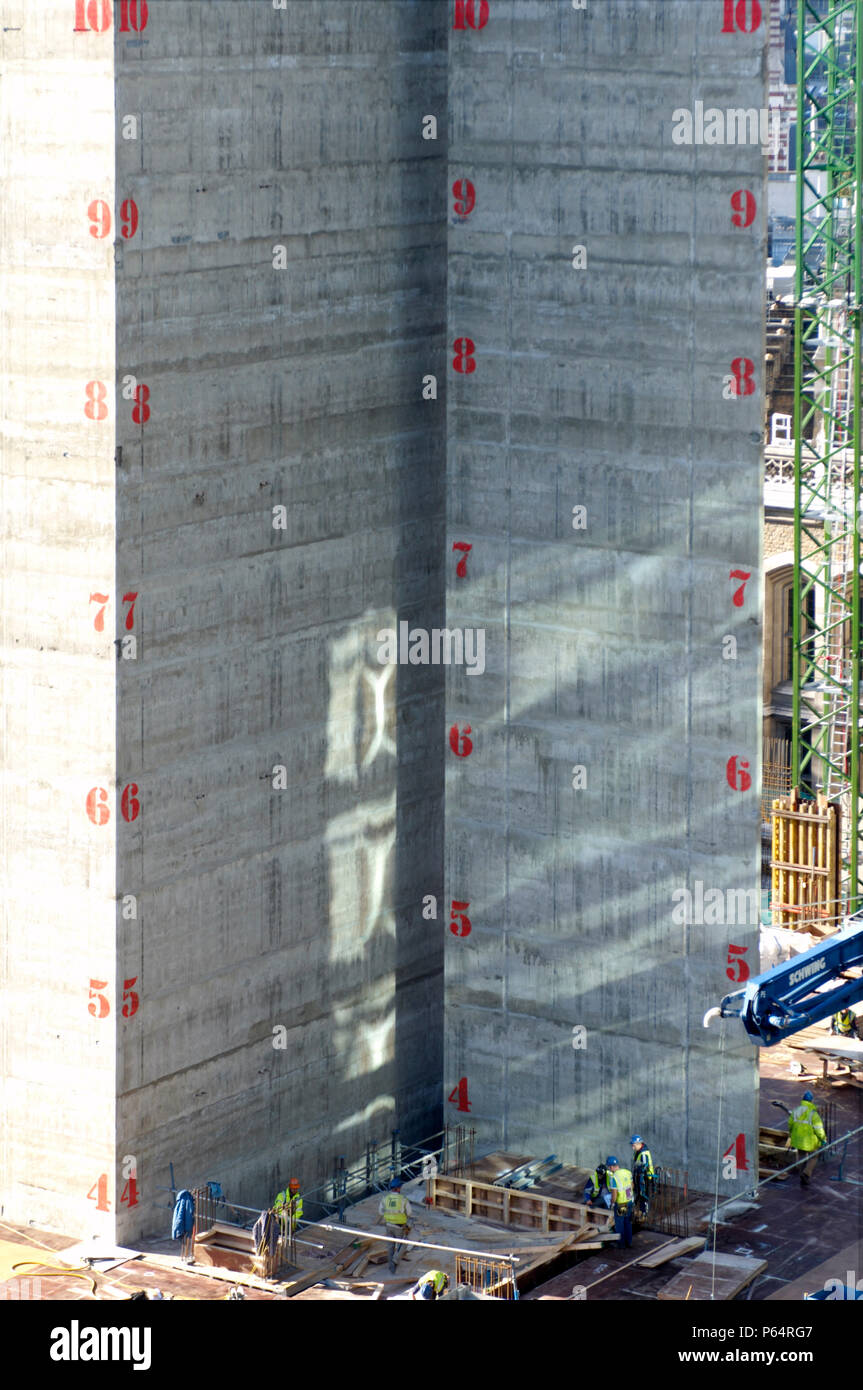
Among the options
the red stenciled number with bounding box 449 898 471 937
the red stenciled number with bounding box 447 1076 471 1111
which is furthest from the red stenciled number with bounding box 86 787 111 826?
the red stenciled number with bounding box 447 1076 471 1111

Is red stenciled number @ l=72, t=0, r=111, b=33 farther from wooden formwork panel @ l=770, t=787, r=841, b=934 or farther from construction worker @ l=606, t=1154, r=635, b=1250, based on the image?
wooden formwork panel @ l=770, t=787, r=841, b=934

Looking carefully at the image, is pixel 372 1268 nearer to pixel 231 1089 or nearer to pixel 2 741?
pixel 231 1089

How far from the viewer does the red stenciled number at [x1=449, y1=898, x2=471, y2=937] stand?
4884 centimetres

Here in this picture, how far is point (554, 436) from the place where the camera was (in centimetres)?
4656

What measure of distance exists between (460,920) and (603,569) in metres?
7.59

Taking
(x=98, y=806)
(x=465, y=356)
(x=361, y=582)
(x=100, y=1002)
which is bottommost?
(x=100, y=1002)

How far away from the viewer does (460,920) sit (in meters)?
48.9

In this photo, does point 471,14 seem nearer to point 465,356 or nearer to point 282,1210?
point 465,356

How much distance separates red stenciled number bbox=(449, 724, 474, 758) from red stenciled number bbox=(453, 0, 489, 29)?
43.1 ft

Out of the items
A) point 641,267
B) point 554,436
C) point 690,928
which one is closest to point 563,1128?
point 690,928

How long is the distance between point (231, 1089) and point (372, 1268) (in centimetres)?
408

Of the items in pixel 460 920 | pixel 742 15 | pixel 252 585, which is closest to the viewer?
pixel 742 15

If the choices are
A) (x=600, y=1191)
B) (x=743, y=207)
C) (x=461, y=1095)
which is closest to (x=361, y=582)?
(x=743, y=207)

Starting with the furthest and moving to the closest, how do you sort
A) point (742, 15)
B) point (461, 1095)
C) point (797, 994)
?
point (461, 1095)
point (742, 15)
point (797, 994)
